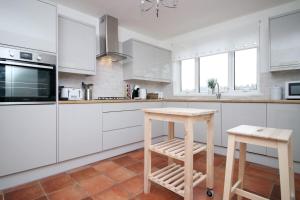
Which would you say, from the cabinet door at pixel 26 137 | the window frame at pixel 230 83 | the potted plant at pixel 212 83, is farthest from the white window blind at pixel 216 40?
the cabinet door at pixel 26 137

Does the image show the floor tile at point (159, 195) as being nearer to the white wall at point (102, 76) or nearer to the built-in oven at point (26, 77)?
the built-in oven at point (26, 77)

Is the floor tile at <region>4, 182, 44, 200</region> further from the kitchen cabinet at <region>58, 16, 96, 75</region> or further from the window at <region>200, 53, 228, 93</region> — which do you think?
the window at <region>200, 53, 228, 93</region>

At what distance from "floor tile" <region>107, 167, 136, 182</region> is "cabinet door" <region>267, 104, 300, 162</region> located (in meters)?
1.94

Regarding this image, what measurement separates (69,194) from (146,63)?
104 inches

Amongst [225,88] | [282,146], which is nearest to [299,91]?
[225,88]

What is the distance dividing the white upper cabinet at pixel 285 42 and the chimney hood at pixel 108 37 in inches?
95.2

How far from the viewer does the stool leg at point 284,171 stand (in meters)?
1.01

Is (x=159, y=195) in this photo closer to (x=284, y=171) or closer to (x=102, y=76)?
(x=284, y=171)

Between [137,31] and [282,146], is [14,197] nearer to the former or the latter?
[282,146]

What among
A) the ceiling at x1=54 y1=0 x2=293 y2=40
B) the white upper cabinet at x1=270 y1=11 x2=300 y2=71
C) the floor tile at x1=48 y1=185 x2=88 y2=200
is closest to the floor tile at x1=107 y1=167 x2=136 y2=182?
the floor tile at x1=48 y1=185 x2=88 y2=200

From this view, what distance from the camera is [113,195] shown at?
5.34 feet

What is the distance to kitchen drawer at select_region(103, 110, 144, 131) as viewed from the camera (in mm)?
2576

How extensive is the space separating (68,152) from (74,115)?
1.61ft

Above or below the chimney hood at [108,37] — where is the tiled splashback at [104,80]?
below
